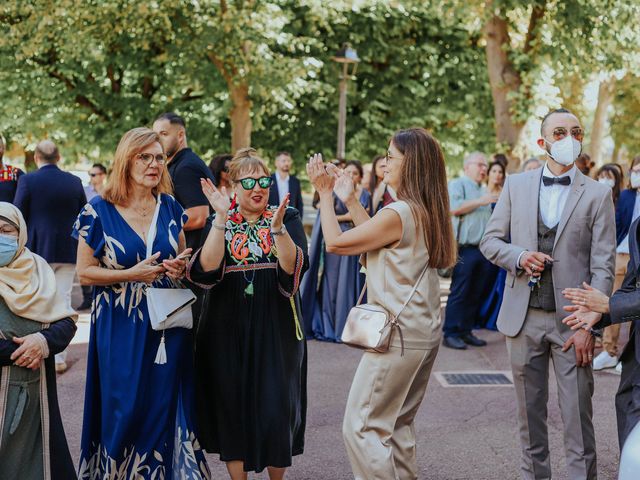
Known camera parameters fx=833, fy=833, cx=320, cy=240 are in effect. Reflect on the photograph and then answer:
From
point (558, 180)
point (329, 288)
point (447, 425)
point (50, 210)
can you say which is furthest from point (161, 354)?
point (329, 288)

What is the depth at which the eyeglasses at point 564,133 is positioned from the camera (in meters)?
4.65

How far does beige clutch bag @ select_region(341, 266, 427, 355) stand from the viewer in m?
3.90

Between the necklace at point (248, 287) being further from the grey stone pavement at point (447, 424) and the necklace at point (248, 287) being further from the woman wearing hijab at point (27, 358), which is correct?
the grey stone pavement at point (447, 424)

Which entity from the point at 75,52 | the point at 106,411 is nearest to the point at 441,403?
the point at 106,411

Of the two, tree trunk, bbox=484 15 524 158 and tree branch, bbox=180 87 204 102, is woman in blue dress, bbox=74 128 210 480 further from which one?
tree branch, bbox=180 87 204 102

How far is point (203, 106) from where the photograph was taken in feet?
63.1

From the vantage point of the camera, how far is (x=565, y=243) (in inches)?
179

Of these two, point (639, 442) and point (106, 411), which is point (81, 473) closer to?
point (106, 411)

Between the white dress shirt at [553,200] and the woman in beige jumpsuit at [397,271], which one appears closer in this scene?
the woman in beige jumpsuit at [397,271]

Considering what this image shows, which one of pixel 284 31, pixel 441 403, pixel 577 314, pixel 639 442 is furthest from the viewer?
pixel 284 31

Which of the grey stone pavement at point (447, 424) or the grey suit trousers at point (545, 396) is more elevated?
the grey suit trousers at point (545, 396)

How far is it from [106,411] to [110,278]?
0.71 meters

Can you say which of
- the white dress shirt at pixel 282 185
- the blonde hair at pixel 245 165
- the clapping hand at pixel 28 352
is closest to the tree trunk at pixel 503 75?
the white dress shirt at pixel 282 185

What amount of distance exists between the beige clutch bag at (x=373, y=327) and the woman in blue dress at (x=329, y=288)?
5892 millimetres
